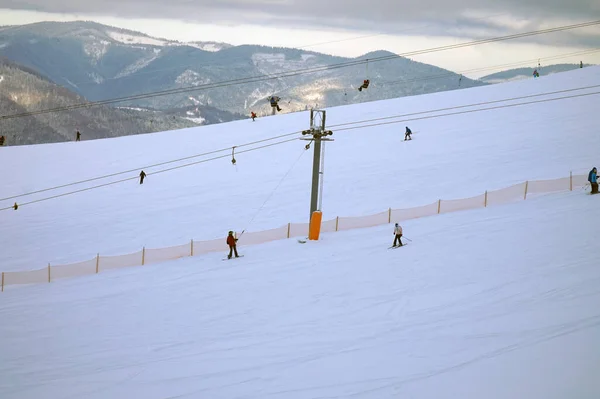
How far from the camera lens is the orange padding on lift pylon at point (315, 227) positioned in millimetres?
27734

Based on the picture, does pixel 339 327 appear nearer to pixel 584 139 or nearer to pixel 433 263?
pixel 433 263

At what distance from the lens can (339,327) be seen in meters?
16.2

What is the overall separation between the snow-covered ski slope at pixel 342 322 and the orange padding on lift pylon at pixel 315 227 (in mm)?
926

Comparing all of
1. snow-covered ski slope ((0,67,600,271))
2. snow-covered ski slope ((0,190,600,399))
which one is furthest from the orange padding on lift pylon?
snow-covered ski slope ((0,67,600,271))

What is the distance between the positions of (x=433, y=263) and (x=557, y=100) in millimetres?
40961

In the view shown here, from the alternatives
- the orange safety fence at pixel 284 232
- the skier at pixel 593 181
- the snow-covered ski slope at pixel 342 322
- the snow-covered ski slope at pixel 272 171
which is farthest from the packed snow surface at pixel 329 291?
the orange safety fence at pixel 284 232

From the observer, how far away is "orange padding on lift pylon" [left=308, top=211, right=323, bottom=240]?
27734 mm

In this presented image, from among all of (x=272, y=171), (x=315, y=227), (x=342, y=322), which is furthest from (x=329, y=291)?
(x=272, y=171)

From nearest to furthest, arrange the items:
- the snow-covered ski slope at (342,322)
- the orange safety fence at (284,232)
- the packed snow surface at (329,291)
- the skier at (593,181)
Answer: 1. the snow-covered ski slope at (342,322)
2. the packed snow surface at (329,291)
3. the orange safety fence at (284,232)
4. the skier at (593,181)

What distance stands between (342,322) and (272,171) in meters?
30.4

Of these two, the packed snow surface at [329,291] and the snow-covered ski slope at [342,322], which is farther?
the packed snow surface at [329,291]

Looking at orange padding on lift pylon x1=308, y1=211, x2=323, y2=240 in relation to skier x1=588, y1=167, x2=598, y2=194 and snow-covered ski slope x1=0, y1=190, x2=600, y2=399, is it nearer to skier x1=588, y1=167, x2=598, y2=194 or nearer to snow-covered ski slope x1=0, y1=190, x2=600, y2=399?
snow-covered ski slope x1=0, y1=190, x2=600, y2=399

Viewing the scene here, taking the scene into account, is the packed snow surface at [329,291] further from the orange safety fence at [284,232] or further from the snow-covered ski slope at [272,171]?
the orange safety fence at [284,232]

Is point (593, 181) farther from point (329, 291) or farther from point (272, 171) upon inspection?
point (272, 171)
